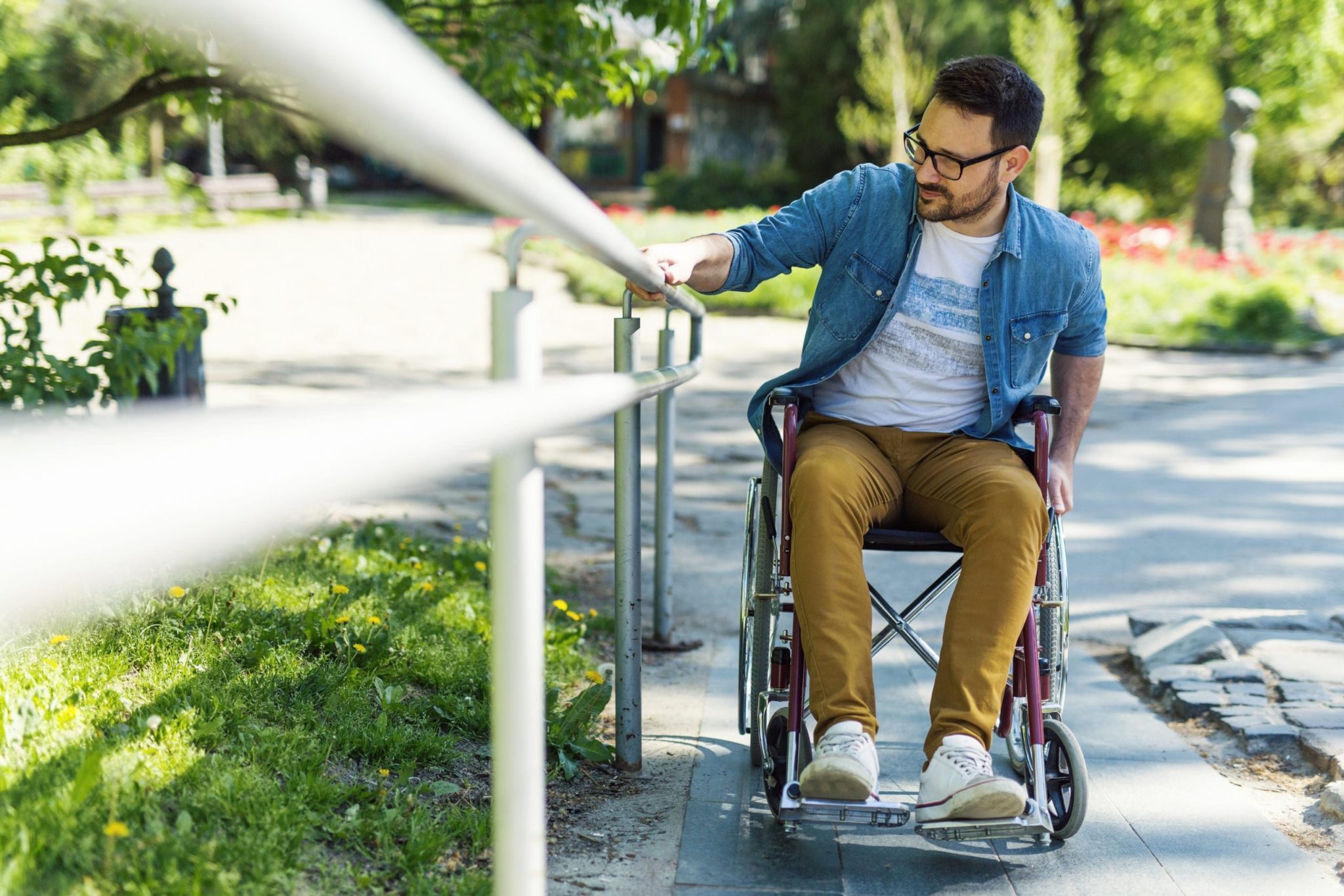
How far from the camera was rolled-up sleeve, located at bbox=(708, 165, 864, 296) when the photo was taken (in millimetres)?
2795

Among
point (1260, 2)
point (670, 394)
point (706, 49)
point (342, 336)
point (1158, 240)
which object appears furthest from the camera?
point (1260, 2)

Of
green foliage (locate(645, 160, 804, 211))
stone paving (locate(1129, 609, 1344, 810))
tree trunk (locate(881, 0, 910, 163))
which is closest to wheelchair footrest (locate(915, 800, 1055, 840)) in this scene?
stone paving (locate(1129, 609, 1344, 810))

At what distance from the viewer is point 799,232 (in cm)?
280

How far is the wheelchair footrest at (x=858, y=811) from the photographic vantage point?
2.23 meters

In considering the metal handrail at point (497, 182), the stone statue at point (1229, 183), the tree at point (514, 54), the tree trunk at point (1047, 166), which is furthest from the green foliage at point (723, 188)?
the metal handrail at point (497, 182)

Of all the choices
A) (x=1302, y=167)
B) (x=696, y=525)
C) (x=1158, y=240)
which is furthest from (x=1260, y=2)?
(x=696, y=525)

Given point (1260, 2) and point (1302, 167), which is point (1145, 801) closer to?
point (1260, 2)

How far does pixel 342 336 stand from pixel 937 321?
847 cm

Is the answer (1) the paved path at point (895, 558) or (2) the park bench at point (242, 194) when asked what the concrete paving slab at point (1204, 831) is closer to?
(1) the paved path at point (895, 558)

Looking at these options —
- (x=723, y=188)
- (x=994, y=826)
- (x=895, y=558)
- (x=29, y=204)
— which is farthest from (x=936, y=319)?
(x=723, y=188)

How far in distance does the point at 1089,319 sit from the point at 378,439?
232 centimetres

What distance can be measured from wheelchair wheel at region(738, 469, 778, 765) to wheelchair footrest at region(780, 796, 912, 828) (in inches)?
18.6

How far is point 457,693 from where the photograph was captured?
2875 millimetres

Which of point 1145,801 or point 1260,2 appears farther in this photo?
point 1260,2
